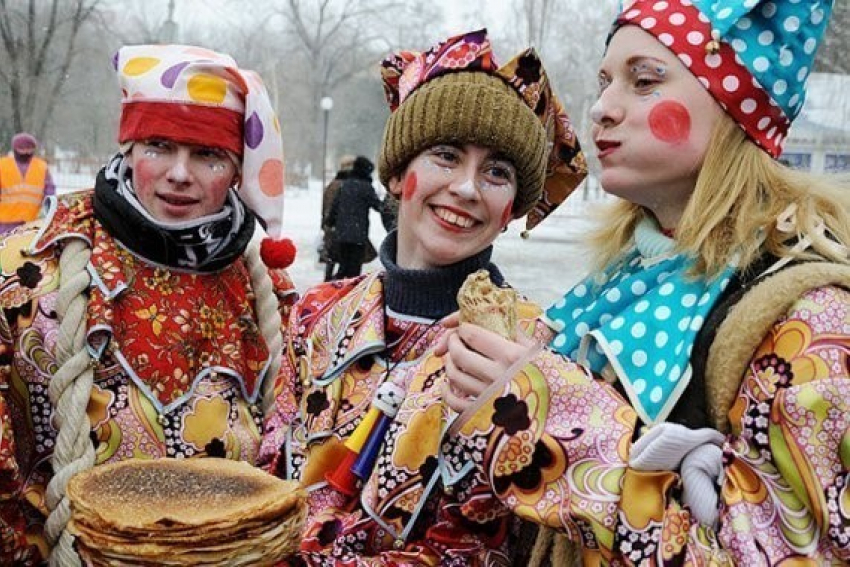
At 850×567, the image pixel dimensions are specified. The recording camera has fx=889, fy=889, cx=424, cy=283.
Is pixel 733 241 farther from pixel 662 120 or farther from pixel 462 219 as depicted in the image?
pixel 462 219

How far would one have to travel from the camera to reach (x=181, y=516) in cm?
155

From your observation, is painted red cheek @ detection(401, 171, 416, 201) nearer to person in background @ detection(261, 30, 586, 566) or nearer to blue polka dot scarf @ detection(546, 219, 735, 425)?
person in background @ detection(261, 30, 586, 566)

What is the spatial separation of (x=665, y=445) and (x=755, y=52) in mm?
792

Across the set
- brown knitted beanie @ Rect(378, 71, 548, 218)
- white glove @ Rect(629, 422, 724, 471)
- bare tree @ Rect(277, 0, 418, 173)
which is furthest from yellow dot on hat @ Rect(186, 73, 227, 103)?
bare tree @ Rect(277, 0, 418, 173)

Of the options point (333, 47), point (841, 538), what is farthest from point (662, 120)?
point (333, 47)

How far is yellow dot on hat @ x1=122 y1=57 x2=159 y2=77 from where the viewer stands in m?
2.74

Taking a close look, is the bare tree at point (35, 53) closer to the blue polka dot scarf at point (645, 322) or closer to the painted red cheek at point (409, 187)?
the painted red cheek at point (409, 187)

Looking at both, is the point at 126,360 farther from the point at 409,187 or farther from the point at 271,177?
the point at 409,187

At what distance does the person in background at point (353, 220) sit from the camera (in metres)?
11.0

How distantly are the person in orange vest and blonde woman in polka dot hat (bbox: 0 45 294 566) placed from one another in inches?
322

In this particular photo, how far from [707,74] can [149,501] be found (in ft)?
4.36

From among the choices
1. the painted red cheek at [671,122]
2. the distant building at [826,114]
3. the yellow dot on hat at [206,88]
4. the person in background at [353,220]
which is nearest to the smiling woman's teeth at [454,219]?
the painted red cheek at [671,122]

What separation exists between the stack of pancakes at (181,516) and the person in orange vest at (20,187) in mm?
9270

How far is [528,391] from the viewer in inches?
63.5
